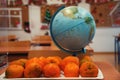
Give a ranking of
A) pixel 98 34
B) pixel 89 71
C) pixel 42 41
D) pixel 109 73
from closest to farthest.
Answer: pixel 89 71
pixel 109 73
pixel 42 41
pixel 98 34

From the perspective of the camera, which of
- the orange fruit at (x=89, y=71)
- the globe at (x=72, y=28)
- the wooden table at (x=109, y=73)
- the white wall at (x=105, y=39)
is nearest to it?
the orange fruit at (x=89, y=71)

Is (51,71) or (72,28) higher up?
(72,28)

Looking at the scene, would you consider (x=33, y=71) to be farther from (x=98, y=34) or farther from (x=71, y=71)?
(x=98, y=34)

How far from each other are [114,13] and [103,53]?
1343mm

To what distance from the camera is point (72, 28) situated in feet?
3.90

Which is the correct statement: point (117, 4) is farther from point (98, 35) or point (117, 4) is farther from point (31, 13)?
point (31, 13)

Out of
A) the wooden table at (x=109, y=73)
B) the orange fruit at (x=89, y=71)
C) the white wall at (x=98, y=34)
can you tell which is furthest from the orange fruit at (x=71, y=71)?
the white wall at (x=98, y=34)

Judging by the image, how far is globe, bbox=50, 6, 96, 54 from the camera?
1.19 metres

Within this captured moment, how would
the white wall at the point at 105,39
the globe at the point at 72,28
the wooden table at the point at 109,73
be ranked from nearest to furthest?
the wooden table at the point at 109,73, the globe at the point at 72,28, the white wall at the point at 105,39

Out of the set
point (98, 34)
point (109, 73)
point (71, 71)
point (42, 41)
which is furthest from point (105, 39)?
point (71, 71)

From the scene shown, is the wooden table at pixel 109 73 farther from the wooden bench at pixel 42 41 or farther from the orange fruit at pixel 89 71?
the wooden bench at pixel 42 41

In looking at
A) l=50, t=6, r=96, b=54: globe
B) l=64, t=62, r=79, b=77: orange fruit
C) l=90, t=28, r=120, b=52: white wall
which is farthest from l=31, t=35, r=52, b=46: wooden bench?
l=64, t=62, r=79, b=77: orange fruit

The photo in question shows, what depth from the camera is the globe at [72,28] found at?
1193 millimetres

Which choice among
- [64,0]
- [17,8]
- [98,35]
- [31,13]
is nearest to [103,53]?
[98,35]
